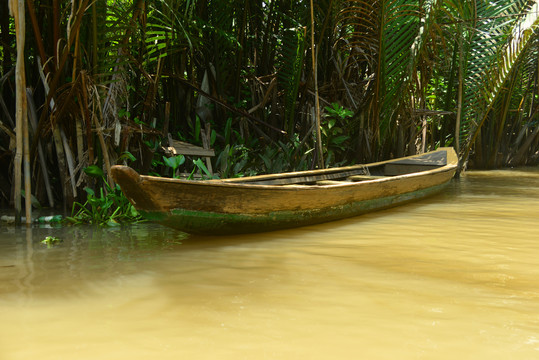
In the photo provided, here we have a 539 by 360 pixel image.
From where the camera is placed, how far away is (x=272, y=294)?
2131 mm

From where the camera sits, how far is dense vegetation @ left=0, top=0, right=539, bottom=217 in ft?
12.3

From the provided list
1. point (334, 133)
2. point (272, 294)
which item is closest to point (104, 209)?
point (272, 294)

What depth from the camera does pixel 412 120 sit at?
6727mm

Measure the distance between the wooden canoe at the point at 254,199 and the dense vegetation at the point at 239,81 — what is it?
72 cm

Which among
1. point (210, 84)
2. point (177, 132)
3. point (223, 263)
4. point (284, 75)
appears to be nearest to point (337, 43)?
point (284, 75)

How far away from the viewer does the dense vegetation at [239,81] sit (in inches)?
147

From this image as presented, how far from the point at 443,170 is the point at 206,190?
10.6 ft

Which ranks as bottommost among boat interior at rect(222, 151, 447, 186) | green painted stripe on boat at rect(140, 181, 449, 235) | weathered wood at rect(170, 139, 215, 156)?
green painted stripe on boat at rect(140, 181, 449, 235)

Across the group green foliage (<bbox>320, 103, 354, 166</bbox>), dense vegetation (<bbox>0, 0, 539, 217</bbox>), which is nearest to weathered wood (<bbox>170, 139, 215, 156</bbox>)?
dense vegetation (<bbox>0, 0, 539, 217</bbox>)

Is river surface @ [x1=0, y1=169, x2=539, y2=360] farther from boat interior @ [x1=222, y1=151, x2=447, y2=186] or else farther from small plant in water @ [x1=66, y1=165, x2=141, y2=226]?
boat interior @ [x1=222, y1=151, x2=447, y2=186]

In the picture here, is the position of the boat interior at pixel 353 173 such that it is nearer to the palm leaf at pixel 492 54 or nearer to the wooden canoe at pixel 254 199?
the wooden canoe at pixel 254 199

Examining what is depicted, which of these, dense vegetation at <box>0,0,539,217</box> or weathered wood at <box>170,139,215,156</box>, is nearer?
dense vegetation at <box>0,0,539,217</box>

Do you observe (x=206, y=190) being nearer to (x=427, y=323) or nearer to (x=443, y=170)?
(x=427, y=323)

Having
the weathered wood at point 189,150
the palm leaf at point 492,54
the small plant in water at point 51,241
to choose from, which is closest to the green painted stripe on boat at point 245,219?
the small plant in water at point 51,241
